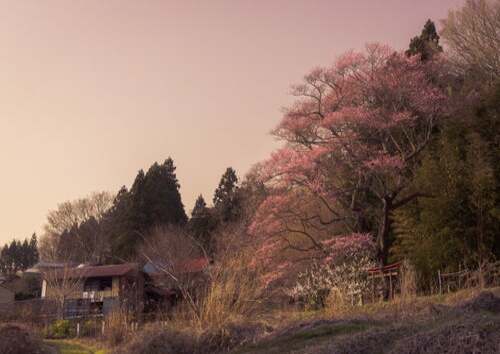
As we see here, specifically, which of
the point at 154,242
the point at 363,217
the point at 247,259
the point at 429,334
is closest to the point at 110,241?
the point at 154,242

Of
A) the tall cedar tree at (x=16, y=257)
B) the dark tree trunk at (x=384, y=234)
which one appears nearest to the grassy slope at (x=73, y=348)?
the dark tree trunk at (x=384, y=234)

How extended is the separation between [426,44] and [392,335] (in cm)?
1829

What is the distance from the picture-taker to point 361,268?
12.9 meters

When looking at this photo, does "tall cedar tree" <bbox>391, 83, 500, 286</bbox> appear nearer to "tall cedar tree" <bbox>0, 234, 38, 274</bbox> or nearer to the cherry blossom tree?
the cherry blossom tree

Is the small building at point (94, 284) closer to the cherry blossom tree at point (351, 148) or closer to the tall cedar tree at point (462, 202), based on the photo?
the cherry blossom tree at point (351, 148)

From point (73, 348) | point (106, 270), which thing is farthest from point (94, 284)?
point (73, 348)

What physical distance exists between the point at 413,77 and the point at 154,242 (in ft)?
57.5

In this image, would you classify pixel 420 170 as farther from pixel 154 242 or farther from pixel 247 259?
pixel 154 242

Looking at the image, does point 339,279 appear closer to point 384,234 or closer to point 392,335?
point 384,234

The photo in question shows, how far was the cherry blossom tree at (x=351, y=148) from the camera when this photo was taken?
15797mm

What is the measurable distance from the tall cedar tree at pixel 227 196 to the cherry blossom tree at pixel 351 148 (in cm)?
1418

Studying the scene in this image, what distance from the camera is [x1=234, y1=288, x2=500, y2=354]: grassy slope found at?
11.5 feet

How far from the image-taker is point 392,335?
4535mm

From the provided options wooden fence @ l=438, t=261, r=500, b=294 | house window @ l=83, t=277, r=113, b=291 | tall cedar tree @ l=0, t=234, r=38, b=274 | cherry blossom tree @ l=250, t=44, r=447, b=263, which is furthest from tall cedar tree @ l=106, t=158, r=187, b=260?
tall cedar tree @ l=0, t=234, r=38, b=274
